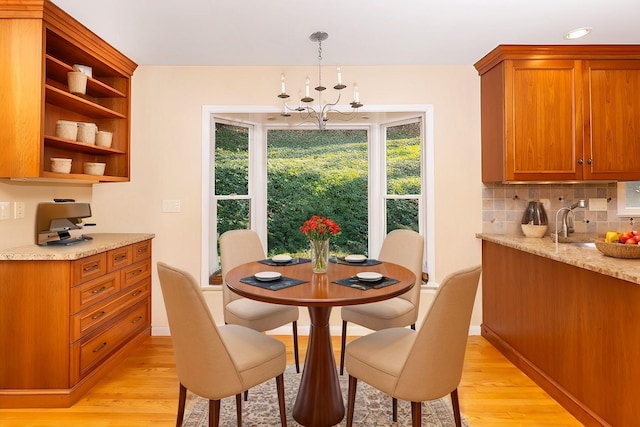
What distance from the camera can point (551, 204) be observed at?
10.6 feet

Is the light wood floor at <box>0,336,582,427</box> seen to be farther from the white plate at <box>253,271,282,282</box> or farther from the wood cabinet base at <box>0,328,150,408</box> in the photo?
the white plate at <box>253,271,282,282</box>

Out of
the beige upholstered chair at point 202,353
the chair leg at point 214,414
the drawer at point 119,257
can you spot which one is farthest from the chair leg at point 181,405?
the drawer at point 119,257

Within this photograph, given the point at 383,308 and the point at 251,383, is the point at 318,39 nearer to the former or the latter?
the point at 383,308

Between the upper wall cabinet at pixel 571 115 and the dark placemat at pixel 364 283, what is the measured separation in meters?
1.60

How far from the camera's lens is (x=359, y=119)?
360cm

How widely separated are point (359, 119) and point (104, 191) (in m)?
2.43

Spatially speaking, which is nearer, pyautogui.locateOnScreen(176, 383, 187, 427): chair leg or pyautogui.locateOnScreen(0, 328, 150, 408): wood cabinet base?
pyautogui.locateOnScreen(176, 383, 187, 427): chair leg

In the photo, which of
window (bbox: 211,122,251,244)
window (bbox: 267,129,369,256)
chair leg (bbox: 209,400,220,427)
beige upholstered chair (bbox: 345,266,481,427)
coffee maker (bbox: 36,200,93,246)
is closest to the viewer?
beige upholstered chair (bbox: 345,266,481,427)

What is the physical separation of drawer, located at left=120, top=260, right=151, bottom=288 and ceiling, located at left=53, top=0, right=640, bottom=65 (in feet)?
5.72

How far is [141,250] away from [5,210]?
3.21 feet

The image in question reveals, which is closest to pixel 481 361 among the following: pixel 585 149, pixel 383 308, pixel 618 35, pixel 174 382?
pixel 383 308

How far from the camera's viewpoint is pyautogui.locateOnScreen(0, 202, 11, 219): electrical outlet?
7.48ft

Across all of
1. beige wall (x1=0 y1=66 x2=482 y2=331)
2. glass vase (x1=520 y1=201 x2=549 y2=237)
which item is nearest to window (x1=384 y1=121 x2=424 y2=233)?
beige wall (x1=0 y1=66 x2=482 y2=331)

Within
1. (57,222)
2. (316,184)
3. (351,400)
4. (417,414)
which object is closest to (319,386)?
Answer: (351,400)
